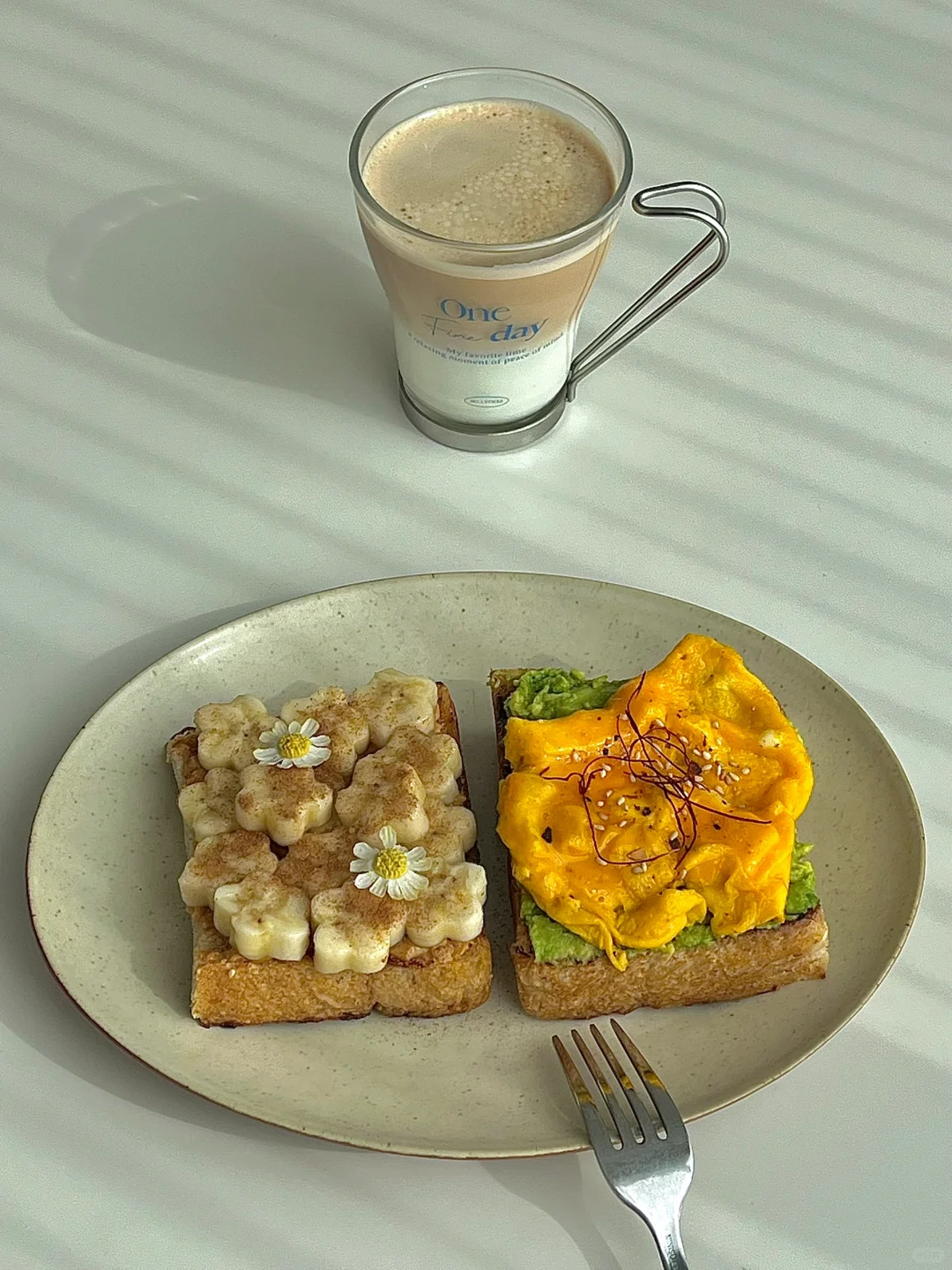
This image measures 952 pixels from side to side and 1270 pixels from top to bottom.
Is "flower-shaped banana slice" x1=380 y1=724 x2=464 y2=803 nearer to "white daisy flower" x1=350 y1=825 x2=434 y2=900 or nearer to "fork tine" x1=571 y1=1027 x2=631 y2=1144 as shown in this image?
"white daisy flower" x1=350 y1=825 x2=434 y2=900

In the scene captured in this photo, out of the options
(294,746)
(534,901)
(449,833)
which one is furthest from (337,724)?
(534,901)

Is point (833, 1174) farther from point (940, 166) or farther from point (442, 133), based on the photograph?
point (940, 166)

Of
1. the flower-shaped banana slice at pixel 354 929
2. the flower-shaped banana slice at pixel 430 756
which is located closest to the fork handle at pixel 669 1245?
the flower-shaped banana slice at pixel 354 929

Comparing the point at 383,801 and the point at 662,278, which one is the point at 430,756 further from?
the point at 662,278

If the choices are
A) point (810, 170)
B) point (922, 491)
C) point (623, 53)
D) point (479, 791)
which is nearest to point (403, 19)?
point (623, 53)

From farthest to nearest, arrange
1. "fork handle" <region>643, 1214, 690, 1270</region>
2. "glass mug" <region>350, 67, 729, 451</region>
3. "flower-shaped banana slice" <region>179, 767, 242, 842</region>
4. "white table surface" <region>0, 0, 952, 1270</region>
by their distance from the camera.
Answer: "glass mug" <region>350, 67, 729, 451</region> < "flower-shaped banana slice" <region>179, 767, 242, 842</region> < "white table surface" <region>0, 0, 952, 1270</region> < "fork handle" <region>643, 1214, 690, 1270</region>

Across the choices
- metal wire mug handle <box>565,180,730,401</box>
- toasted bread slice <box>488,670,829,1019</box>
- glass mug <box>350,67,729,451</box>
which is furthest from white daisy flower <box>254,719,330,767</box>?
metal wire mug handle <box>565,180,730,401</box>

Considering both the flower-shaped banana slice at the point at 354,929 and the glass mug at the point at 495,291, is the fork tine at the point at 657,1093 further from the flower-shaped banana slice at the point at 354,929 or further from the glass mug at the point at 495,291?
the glass mug at the point at 495,291
